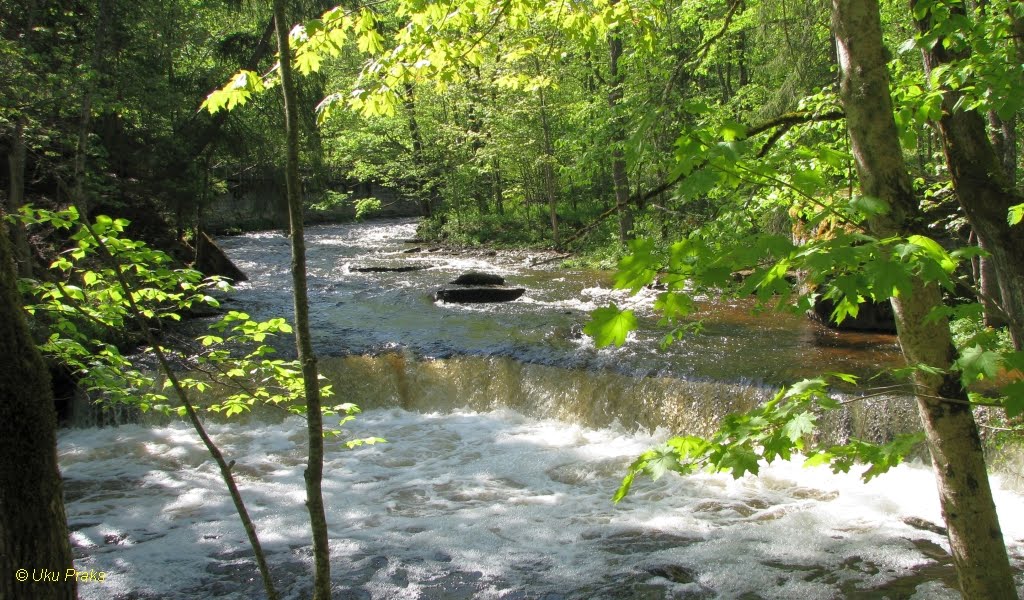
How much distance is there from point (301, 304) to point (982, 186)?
10.8ft

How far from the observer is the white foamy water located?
519cm

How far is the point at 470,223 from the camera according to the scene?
24547 millimetres

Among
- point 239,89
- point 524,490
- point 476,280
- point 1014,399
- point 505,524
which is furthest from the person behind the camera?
point 476,280

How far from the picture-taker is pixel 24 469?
7.52 feet

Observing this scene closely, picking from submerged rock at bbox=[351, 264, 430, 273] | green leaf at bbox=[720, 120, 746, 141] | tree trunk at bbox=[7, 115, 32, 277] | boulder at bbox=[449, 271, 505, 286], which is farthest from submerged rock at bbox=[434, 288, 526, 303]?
green leaf at bbox=[720, 120, 746, 141]

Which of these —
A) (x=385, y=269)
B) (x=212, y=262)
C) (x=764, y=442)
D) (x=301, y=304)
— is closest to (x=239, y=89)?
(x=301, y=304)

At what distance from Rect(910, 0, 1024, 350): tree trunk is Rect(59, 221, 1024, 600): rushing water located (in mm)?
2701

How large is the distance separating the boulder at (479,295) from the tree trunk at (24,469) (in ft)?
37.1

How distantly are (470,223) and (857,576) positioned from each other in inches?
809

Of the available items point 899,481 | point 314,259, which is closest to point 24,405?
point 899,481

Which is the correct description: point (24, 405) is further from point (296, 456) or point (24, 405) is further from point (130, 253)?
point (296, 456)

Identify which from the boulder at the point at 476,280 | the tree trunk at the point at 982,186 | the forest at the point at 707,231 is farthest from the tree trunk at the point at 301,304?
the boulder at the point at 476,280

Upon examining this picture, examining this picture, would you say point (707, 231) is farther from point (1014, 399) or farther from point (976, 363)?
point (1014, 399)

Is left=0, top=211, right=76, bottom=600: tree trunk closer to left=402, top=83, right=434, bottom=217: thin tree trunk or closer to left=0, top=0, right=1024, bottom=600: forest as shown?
left=0, top=0, right=1024, bottom=600: forest
